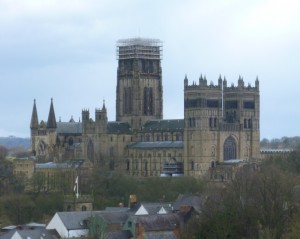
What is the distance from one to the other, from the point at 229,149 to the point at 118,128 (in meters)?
21.6

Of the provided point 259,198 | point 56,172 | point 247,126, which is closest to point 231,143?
point 247,126

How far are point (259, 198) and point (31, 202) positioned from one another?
2268 inches

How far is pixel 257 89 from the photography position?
7456 inches

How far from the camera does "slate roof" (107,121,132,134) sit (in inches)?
7731

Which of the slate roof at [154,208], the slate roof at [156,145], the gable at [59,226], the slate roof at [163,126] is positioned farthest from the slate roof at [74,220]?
the slate roof at [163,126]

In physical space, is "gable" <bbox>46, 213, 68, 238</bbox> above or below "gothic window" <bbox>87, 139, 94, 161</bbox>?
below

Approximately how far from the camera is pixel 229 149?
607ft

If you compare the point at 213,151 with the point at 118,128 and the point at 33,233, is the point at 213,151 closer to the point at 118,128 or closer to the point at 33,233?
the point at 118,128

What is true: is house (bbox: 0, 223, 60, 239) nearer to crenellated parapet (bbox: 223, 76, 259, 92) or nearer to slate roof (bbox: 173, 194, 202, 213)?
slate roof (bbox: 173, 194, 202, 213)

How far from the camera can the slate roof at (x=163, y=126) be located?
190m

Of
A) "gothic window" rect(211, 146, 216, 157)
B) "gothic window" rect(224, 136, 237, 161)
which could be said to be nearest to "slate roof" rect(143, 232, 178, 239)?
"gothic window" rect(211, 146, 216, 157)

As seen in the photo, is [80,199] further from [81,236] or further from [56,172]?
[56,172]

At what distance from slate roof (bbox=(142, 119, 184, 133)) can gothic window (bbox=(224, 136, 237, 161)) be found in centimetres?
810

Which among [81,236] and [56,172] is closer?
[81,236]
